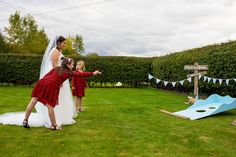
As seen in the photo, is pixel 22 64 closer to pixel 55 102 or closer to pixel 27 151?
pixel 55 102

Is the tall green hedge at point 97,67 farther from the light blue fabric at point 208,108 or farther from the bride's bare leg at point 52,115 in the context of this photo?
the bride's bare leg at point 52,115

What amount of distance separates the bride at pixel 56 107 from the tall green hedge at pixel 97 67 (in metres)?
15.2

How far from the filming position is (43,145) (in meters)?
5.10

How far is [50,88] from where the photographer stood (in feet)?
20.6

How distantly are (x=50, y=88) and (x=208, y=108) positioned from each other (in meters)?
5.34

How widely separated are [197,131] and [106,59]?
17332 mm

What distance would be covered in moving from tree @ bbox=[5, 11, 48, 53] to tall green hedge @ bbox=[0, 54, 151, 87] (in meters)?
14.0

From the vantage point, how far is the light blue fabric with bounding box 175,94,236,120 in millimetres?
8562

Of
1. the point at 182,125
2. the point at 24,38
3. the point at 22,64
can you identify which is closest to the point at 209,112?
the point at 182,125

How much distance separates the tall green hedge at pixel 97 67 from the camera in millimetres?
21906

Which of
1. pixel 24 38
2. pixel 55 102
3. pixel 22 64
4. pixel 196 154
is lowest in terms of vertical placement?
pixel 196 154

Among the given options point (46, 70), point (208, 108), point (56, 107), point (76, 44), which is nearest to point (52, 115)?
point (56, 107)

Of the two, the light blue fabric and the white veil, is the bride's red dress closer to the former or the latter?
the white veil

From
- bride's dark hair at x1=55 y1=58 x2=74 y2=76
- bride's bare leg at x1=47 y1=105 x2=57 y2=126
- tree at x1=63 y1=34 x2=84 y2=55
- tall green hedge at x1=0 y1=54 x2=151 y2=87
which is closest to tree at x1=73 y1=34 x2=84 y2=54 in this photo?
tree at x1=63 y1=34 x2=84 y2=55
